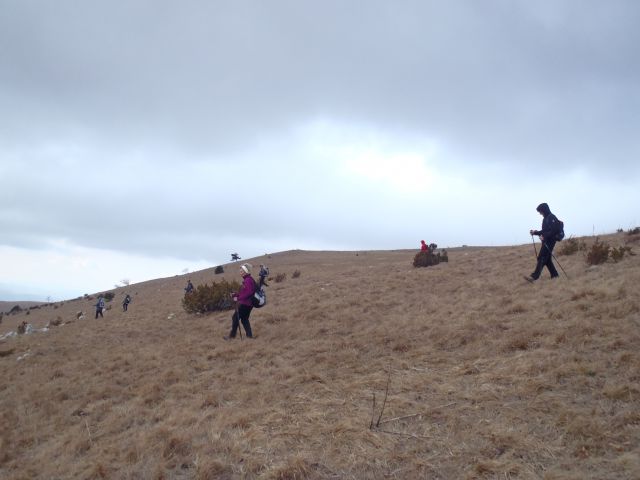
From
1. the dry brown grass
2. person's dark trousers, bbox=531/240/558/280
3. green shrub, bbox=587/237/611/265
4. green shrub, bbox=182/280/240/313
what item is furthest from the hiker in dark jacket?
green shrub, bbox=182/280/240/313

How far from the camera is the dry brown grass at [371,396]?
4.47 meters

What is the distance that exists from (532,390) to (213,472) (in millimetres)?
3767

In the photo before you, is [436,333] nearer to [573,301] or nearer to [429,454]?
[573,301]

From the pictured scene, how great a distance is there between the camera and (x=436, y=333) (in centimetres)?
862

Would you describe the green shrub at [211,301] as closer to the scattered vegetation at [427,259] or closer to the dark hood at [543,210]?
the scattered vegetation at [427,259]

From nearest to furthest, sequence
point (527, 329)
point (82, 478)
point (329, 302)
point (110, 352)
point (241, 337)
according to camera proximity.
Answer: point (82, 478)
point (527, 329)
point (241, 337)
point (110, 352)
point (329, 302)

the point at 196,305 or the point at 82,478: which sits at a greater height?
the point at 196,305

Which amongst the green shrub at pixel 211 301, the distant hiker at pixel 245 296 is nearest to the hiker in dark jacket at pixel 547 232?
the distant hiker at pixel 245 296

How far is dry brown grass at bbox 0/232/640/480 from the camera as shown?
447cm

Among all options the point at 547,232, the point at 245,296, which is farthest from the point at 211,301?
the point at 547,232

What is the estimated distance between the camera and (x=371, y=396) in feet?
20.3

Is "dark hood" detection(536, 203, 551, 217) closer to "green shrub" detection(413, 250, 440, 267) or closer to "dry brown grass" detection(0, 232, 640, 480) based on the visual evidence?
"dry brown grass" detection(0, 232, 640, 480)

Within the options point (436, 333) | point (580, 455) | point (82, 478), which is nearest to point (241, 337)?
point (436, 333)

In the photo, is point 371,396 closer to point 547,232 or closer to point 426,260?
point 547,232
